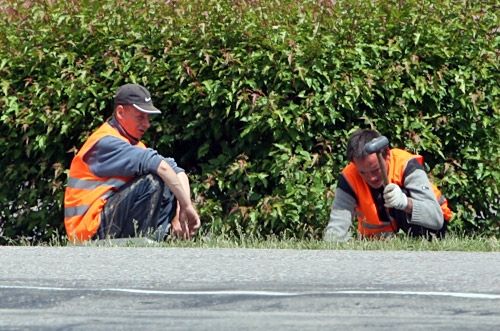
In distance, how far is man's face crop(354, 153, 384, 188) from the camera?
10.4m

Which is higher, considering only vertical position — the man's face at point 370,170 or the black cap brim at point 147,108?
the black cap brim at point 147,108

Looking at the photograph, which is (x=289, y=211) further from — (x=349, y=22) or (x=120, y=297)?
(x=120, y=297)

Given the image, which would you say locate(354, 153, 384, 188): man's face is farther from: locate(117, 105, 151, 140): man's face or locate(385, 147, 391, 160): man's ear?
locate(117, 105, 151, 140): man's face

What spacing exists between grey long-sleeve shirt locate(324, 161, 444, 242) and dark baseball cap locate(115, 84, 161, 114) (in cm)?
148

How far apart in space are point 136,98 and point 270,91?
105cm

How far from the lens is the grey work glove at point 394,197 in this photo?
10289 millimetres

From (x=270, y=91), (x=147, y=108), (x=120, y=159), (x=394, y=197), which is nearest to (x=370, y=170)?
(x=394, y=197)

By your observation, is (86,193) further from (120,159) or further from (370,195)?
(370,195)

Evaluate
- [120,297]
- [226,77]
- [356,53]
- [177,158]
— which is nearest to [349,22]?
[356,53]

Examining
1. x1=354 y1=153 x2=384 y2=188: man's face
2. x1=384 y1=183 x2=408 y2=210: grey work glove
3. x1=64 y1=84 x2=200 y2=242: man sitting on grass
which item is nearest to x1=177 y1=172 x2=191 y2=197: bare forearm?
x1=64 y1=84 x2=200 y2=242: man sitting on grass

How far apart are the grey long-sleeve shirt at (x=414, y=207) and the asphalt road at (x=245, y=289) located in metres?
1.81

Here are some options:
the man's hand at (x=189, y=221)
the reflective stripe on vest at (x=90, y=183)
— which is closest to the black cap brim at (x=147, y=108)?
the reflective stripe on vest at (x=90, y=183)

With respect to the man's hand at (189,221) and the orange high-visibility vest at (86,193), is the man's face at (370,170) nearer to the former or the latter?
the man's hand at (189,221)

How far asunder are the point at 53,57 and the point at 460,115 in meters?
3.12
